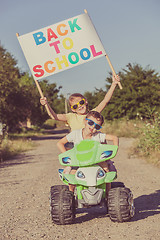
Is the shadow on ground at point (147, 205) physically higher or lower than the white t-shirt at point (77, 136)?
lower

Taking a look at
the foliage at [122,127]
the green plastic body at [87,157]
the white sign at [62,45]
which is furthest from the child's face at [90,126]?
the foliage at [122,127]

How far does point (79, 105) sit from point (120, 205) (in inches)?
66.9

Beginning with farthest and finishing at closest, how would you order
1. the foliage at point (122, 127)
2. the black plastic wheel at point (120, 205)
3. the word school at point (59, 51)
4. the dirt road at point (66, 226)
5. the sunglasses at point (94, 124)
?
the foliage at point (122, 127), the word school at point (59, 51), the sunglasses at point (94, 124), the black plastic wheel at point (120, 205), the dirt road at point (66, 226)

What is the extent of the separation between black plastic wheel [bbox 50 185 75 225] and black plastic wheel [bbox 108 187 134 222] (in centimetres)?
53

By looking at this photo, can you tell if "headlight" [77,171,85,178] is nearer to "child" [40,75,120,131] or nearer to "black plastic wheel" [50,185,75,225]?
"black plastic wheel" [50,185,75,225]

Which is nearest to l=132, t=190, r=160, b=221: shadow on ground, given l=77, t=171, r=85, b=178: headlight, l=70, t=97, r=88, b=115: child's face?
l=77, t=171, r=85, b=178: headlight

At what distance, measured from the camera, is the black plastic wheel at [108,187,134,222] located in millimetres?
5801

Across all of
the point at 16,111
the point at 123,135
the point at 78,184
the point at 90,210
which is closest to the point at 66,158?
the point at 78,184

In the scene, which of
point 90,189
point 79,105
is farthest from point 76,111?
point 90,189

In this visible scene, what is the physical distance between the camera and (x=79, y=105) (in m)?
6.69

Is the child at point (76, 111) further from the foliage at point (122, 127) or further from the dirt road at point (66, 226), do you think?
the foliage at point (122, 127)

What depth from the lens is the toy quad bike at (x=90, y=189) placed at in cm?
582

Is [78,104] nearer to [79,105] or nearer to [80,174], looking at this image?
[79,105]

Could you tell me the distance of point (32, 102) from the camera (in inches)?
1455
